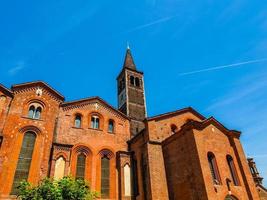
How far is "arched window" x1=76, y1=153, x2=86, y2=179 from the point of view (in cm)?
1991

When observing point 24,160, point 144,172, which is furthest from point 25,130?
point 144,172

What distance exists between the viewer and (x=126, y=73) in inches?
1415

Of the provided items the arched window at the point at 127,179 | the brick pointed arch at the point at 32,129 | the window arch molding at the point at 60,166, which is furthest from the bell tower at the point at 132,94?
the brick pointed arch at the point at 32,129

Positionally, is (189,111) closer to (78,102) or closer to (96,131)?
(96,131)

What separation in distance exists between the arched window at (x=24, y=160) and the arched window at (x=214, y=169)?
1386cm

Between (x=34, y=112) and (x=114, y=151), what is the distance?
26.4ft

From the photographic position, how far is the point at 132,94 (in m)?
33.8

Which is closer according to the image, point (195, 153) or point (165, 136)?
point (195, 153)

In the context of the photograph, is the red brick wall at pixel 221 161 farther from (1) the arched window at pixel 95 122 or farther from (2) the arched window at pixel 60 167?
(2) the arched window at pixel 60 167

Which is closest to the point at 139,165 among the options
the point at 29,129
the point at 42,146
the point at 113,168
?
the point at 113,168

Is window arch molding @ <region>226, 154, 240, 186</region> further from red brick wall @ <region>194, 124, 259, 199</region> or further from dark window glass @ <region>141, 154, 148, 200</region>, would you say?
dark window glass @ <region>141, 154, 148, 200</region>

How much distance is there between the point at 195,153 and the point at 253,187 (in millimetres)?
5936

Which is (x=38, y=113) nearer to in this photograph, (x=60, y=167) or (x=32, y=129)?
(x=32, y=129)

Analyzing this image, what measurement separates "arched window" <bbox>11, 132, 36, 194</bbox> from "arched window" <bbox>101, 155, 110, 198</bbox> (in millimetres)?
6111
